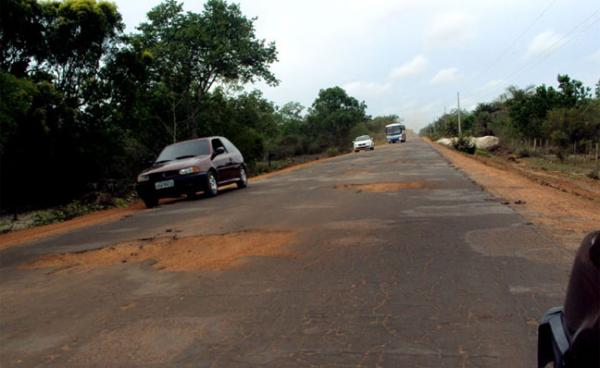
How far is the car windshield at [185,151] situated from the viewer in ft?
48.3

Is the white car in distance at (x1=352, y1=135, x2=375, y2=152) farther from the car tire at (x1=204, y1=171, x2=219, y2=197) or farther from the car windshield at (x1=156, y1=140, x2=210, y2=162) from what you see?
the car tire at (x1=204, y1=171, x2=219, y2=197)

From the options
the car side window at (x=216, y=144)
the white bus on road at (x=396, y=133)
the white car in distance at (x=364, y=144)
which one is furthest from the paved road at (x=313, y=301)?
the white bus on road at (x=396, y=133)

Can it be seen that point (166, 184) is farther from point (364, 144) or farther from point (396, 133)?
point (396, 133)

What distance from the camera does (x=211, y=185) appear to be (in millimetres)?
14266

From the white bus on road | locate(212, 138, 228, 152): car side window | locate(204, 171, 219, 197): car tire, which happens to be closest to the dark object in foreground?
locate(204, 171, 219, 197): car tire

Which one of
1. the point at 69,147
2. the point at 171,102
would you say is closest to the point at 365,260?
Result: the point at 69,147

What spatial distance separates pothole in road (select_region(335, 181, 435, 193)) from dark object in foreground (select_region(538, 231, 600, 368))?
10.7m

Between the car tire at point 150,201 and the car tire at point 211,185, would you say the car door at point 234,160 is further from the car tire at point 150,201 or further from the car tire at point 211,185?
the car tire at point 150,201

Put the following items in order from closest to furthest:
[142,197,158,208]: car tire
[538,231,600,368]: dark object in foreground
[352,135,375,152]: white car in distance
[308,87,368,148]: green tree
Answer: [538,231,600,368]: dark object in foreground < [142,197,158,208]: car tire < [352,135,375,152]: white car in distance < [308,87,368,148]: green tree

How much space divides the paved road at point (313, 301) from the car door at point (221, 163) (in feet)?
21.3

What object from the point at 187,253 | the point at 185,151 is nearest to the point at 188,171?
the point at 185,151

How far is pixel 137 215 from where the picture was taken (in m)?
11.9

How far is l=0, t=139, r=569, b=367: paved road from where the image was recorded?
11.7ft

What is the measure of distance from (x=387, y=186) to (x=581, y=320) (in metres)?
12.0
